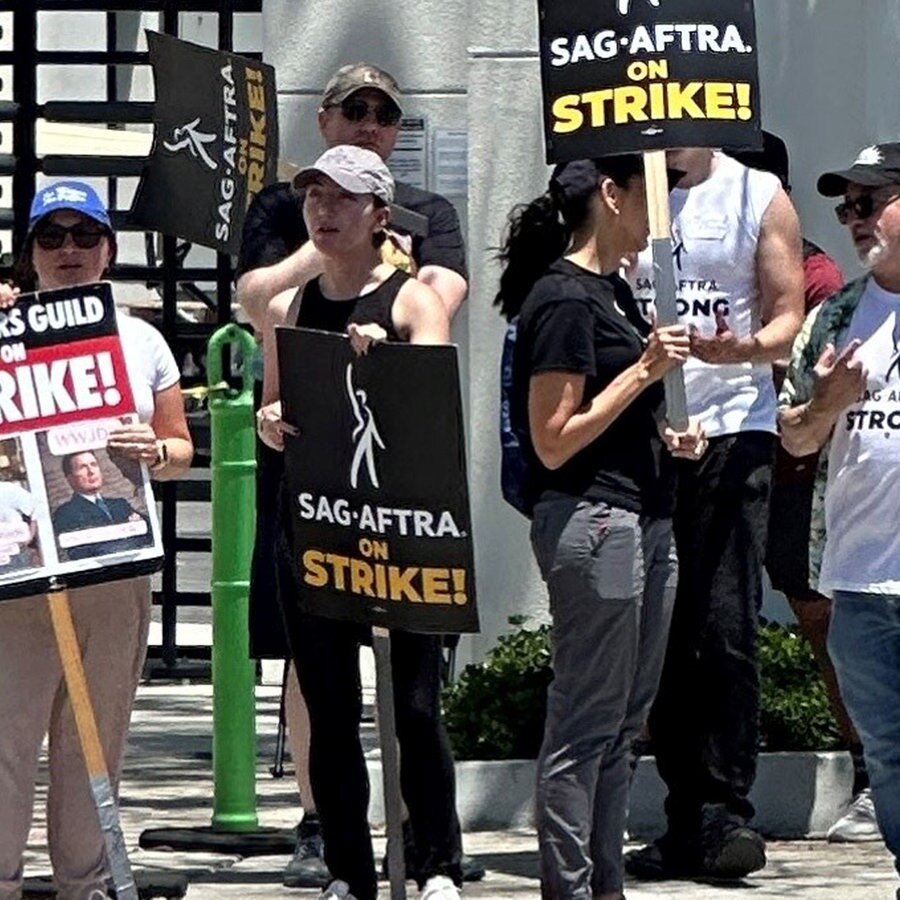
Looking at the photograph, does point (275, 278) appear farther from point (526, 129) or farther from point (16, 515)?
point (526, 129)

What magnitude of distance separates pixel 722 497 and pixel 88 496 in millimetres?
2040

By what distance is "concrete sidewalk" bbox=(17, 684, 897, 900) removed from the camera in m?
8.12

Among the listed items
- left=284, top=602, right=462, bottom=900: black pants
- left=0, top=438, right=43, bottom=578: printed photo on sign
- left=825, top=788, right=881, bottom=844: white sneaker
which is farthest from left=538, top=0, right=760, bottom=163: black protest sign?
left=825, top=788, right=881, bottom=844: white sneaker

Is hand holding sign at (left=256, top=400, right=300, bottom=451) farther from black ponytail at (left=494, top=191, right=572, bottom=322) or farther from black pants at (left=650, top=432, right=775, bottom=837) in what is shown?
black pants at (left=650, top=432, right=775, bottom=837)

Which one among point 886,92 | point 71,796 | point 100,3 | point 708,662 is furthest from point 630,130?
point 100,3

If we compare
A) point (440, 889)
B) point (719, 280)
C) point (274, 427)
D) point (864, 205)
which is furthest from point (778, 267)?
point (440, 889)

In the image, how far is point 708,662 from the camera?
8336 millimetres

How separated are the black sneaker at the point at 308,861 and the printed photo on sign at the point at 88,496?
58.3 inches

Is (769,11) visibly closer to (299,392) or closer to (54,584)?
(299,392)

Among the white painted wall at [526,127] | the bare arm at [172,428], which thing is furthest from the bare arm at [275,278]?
the white painted wall at [526,127]

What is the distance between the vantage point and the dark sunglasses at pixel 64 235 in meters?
7.24

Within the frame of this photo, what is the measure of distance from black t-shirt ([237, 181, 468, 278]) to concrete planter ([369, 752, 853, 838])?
1.69 meters

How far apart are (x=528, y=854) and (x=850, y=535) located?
183 cm

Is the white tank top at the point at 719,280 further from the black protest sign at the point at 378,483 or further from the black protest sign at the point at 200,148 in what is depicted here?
the black protest sign at the point at 200,148
